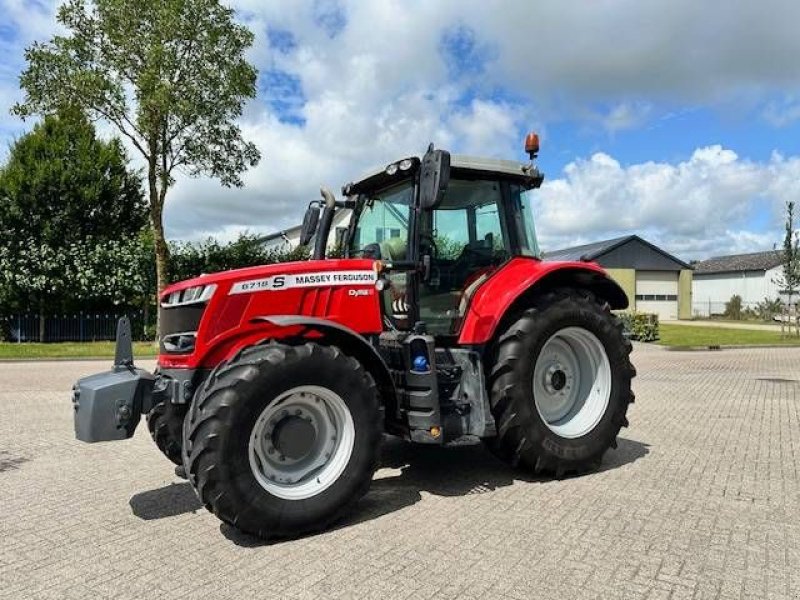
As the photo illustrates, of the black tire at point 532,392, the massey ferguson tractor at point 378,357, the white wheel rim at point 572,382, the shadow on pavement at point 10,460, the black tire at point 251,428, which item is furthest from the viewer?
the shadow on pavement at point 10,460

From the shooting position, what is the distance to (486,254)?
5.59m

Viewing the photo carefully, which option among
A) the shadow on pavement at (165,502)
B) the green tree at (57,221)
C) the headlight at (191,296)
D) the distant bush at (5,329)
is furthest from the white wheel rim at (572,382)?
the distant bush at (5,329)

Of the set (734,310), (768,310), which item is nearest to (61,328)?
(768,310)

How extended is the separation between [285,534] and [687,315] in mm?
48336

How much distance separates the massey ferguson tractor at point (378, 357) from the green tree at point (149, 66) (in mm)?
13311

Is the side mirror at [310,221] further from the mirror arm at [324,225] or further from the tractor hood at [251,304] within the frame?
the tractor hood at [251,304]

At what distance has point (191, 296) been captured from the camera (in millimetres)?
4469

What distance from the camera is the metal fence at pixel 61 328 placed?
22781mm

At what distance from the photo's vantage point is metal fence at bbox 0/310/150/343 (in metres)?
22.8

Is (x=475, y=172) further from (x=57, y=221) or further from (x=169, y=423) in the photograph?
(x=57, y=221)

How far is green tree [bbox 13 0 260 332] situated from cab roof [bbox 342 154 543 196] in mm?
13063

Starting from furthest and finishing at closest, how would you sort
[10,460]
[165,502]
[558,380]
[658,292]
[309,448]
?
[658,292]
[10,460]
[558,380]
[165,502]
[309,448]

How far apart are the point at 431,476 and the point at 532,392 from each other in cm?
107

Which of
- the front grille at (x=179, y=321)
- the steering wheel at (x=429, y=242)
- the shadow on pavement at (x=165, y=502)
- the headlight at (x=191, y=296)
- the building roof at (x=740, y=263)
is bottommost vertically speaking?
the shadow on pavement at (x=165, y=502)
